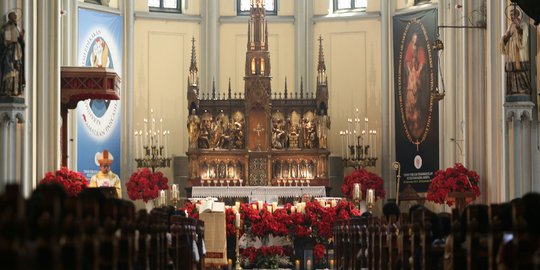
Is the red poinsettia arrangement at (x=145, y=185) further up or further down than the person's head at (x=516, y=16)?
further down

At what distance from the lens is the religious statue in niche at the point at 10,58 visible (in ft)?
67.8

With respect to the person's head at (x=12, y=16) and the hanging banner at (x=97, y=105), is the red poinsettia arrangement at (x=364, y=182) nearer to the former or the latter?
the hanging banner at (x=97, y=105)

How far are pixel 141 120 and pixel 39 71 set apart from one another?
34.0 ft

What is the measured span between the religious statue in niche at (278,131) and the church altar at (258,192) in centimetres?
161

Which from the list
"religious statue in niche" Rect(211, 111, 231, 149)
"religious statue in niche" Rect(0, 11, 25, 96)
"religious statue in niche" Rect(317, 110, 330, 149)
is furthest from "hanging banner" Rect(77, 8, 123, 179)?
"religious statue in niche" Rect(0, 11, 25, 96)

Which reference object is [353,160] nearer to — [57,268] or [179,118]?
[179,118]

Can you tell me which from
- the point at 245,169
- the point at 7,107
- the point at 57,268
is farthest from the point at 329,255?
the point at 57,268

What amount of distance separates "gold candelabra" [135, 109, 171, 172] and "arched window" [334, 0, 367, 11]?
24.1 ft

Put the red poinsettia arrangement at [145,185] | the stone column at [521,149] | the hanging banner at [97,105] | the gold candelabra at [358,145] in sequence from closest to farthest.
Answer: the stone column at [521,149]
the red poinsettia arrangement at [145,185]
the hanging banner at [97,105]
the gold candelabra at [358,145]

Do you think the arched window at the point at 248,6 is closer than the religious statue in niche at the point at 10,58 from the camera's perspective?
No

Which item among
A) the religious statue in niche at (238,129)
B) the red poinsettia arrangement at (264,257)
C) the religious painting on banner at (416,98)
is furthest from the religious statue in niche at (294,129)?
the red poinsettia arrangement at (264,257)

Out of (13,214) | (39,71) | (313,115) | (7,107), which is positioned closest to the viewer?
(13,214)

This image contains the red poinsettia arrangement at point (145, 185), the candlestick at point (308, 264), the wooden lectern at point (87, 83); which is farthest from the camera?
the red poinsettia arrangement at point (145, 185)

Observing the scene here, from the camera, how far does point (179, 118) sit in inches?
1425
